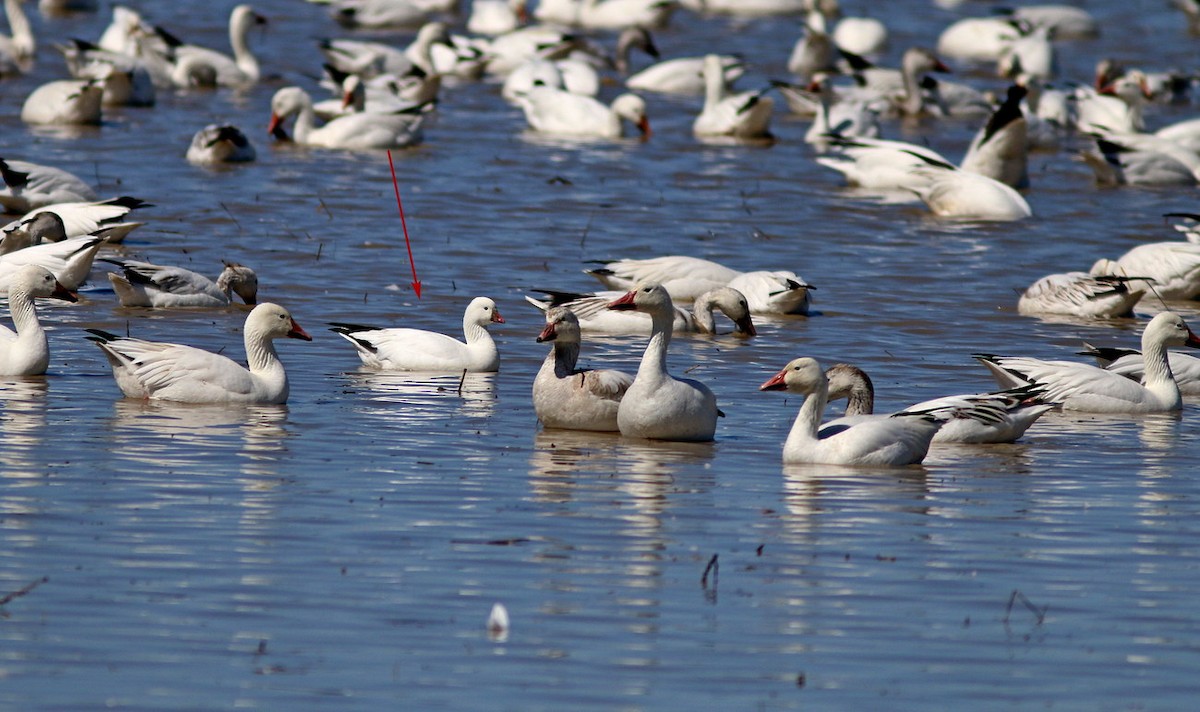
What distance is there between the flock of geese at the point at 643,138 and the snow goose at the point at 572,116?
0.03 meters

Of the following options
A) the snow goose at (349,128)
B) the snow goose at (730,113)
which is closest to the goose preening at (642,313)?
the snow goose at (349,128)

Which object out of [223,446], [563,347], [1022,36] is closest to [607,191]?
[563,347]

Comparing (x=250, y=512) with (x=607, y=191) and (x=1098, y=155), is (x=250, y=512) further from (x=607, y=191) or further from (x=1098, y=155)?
(x=1098, y=155)

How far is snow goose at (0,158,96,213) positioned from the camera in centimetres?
1658

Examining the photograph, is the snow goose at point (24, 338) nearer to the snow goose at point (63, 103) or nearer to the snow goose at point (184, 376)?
the snow goose at point (184, 376)

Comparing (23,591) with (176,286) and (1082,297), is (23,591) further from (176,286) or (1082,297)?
(1082,297)

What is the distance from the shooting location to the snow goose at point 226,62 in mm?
26734

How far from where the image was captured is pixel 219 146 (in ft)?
66.2

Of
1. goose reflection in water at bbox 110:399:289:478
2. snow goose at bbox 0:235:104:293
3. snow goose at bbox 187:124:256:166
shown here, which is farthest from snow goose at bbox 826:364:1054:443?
snow goose at bbox 187:124:256:166

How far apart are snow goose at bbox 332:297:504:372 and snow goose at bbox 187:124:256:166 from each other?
29.6 feet

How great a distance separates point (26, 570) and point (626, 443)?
365 centimetres

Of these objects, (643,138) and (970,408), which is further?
(643,138)

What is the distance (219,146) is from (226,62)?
277 inches

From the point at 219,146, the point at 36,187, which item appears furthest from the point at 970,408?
the point at 219,146
